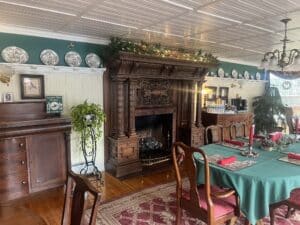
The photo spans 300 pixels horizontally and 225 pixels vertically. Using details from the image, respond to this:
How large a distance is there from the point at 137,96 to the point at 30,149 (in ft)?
6.52

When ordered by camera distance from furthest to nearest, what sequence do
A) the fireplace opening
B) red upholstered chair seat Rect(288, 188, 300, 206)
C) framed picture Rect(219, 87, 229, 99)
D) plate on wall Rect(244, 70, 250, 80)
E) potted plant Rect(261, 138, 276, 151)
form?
plate on wall Rect(244, 70, 250, 80), framed picture Rect(219, 87, 229, 99), the fireplace opening, potted plant Rect(261, 138, 276, 151), red upholstered chair seat Rect(288, 188, 300, 206)

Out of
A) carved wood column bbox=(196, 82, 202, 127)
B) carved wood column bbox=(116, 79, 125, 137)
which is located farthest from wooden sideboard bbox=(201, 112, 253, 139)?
carved wood column bbox=(116, 79, 125, 137)

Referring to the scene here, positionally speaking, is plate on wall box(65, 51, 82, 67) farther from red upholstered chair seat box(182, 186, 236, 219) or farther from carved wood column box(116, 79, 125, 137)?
red upholstered chair seat box(182, 186, 236, 219)

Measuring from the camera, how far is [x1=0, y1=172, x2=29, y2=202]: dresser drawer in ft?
9.61

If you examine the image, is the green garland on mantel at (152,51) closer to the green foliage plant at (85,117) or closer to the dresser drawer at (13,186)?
the green foliage plant at (85,117)

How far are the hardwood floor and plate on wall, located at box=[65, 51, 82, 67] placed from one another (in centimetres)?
192

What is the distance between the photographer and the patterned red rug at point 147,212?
2.63 m

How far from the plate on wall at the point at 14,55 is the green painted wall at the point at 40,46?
4 cm

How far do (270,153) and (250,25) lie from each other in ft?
5.52

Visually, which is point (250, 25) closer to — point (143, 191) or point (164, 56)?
point (164, 56)

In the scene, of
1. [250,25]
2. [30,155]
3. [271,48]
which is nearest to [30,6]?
[30,155]

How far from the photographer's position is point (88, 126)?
11.9ft

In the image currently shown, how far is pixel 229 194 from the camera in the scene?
2.04 meters

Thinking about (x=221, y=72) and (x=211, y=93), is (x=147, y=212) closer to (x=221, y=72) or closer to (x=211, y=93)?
(x=211, y=93)
